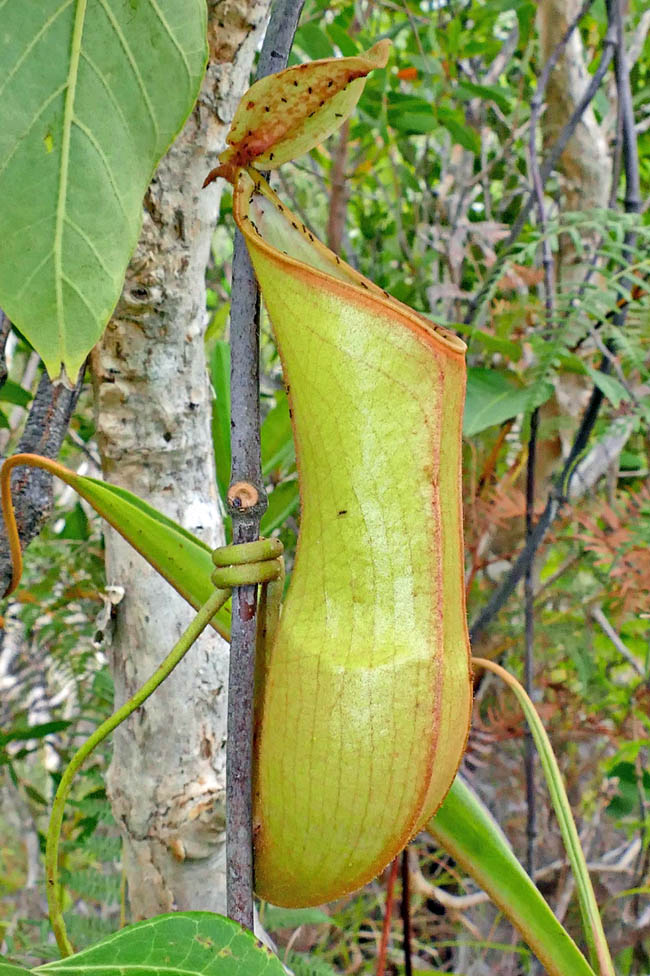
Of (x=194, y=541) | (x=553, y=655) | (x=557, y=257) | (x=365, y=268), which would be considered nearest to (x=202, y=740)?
(x=194, y=541)

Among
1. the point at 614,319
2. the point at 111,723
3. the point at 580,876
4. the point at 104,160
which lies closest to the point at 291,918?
the point at 580,876

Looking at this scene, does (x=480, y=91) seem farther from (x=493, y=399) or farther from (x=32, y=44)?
(x=32, y=44)

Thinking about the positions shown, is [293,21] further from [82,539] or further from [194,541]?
[82,539]

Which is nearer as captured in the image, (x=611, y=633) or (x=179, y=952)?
(x=179, y=952)

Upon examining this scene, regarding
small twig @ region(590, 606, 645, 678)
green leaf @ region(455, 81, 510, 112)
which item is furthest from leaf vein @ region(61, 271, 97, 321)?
small twig @ region(590, 606, 645, 678)

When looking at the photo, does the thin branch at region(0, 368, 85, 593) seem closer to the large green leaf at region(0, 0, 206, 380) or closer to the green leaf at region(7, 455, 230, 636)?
the green leaf at region(7, 455, 230, 636)

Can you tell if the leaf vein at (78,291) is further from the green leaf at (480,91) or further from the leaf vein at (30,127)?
the green leaf at (480,91)
